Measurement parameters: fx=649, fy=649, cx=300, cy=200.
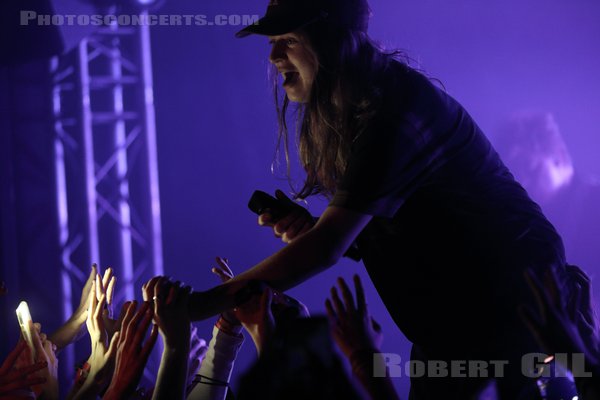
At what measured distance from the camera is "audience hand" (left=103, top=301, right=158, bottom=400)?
1.13 m

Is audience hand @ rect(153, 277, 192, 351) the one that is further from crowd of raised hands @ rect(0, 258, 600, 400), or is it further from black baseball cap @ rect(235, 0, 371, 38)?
black baseball cap @ rect(235, 0, 371, 38)

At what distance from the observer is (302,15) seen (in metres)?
1.32

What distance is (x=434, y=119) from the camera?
1.25 m

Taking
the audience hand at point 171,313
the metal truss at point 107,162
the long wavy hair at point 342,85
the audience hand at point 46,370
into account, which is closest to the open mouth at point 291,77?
the long wavy hair at point 342,85

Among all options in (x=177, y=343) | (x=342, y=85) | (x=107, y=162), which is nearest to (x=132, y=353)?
(x=177, y=343)

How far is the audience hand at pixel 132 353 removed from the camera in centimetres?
113

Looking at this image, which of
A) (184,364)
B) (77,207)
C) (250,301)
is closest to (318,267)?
(250,301)

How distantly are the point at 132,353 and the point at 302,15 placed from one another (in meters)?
0.74

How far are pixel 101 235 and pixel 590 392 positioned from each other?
3.70 metres

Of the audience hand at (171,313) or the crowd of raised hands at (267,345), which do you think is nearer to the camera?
the crowd of raised hands at (267,345)

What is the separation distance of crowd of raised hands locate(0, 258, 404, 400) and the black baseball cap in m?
0.54

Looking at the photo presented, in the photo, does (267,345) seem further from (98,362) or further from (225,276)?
A: (225,276)

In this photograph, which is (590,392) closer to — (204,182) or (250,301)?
(250,301)

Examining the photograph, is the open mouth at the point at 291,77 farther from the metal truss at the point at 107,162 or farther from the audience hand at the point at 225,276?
the metal truss at the point at 107,162
